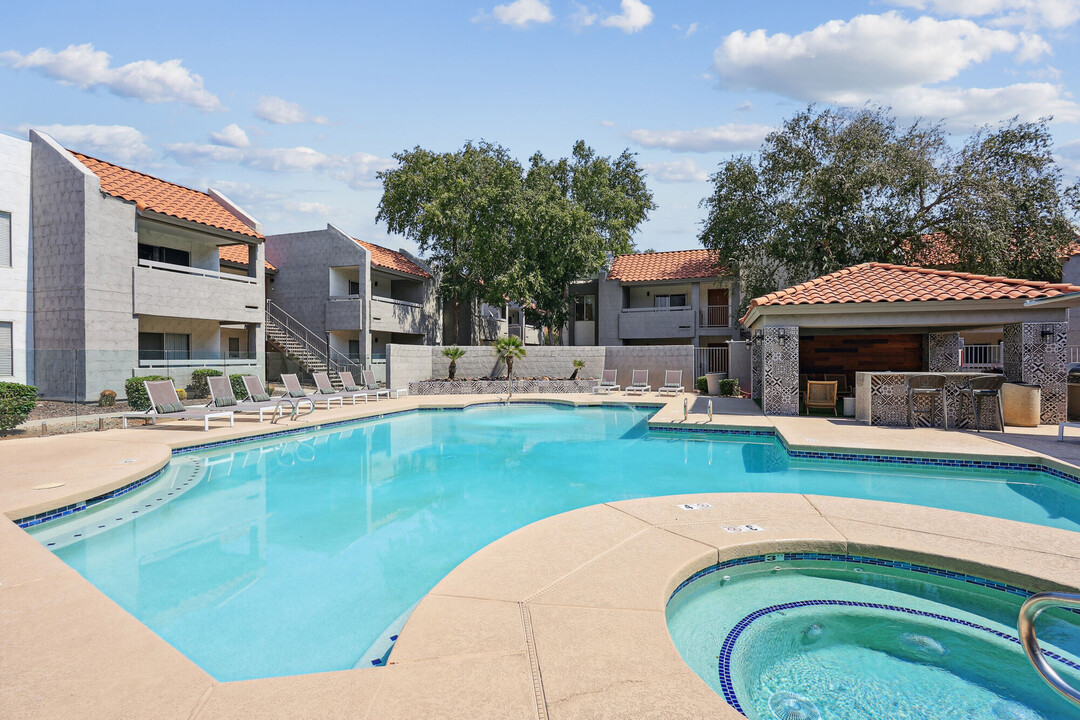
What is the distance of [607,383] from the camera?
2231 cm

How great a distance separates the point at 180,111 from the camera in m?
13.3

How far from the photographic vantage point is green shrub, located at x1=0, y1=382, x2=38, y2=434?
10.5 metres

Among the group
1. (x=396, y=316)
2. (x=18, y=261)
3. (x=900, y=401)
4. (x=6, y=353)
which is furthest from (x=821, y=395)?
(x=18, y=261)

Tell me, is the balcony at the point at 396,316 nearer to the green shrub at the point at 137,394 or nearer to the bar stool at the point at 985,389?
the green shrub at the point at 137,394

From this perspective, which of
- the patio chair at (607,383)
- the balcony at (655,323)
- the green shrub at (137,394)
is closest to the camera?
the green shrub at (137,394)

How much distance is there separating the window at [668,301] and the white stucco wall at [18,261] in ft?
82.3

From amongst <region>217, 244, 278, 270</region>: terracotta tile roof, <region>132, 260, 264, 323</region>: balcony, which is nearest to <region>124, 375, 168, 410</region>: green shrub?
<region>132, 260, 264, 323</region>: balcony

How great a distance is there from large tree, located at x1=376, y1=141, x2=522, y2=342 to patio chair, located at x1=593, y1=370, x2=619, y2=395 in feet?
23.5

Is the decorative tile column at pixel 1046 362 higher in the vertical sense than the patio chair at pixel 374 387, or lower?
higher

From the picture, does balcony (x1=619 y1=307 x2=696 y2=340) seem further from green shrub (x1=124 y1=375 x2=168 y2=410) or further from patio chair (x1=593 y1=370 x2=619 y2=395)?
green shrub (x1=124 y1=375 x2=168 y2=410)

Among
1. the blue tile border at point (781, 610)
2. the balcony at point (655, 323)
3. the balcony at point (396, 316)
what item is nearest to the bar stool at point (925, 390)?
the blue tile border at point (781, 610)

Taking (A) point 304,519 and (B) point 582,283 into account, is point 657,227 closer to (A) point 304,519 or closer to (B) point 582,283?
(B) point 582,283

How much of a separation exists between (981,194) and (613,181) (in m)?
19.4

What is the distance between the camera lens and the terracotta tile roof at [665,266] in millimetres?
28312
